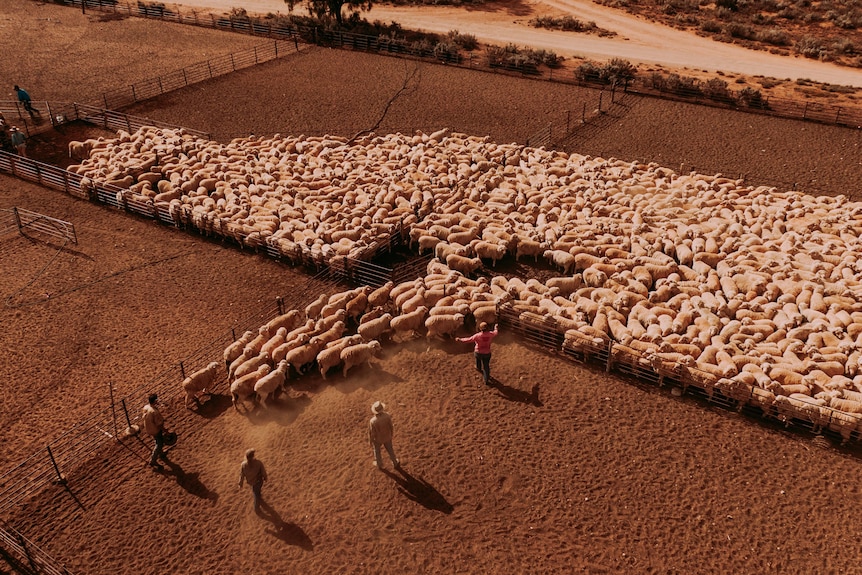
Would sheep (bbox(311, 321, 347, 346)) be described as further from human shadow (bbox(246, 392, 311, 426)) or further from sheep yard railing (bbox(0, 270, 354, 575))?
sheep yard railing (bbox(0, 270, 354, 575))

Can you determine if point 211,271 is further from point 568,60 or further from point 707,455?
point 568,60

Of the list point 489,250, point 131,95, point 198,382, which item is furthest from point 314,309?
point 131,95

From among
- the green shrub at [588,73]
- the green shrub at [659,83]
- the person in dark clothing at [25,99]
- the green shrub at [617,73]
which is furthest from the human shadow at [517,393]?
the person in dark clothing at [25,99]

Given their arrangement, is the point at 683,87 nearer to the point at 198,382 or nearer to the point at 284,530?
the point at 198,382

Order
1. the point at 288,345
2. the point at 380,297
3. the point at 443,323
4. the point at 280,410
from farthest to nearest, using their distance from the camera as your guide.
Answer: the point at 380,297, the point at 443,323, the point at 288,345, the point at 280,410

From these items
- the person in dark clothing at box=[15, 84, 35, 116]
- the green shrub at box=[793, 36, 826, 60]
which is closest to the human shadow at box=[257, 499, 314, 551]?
the person in dark clothing at box=[15, 84, 35, 116]
